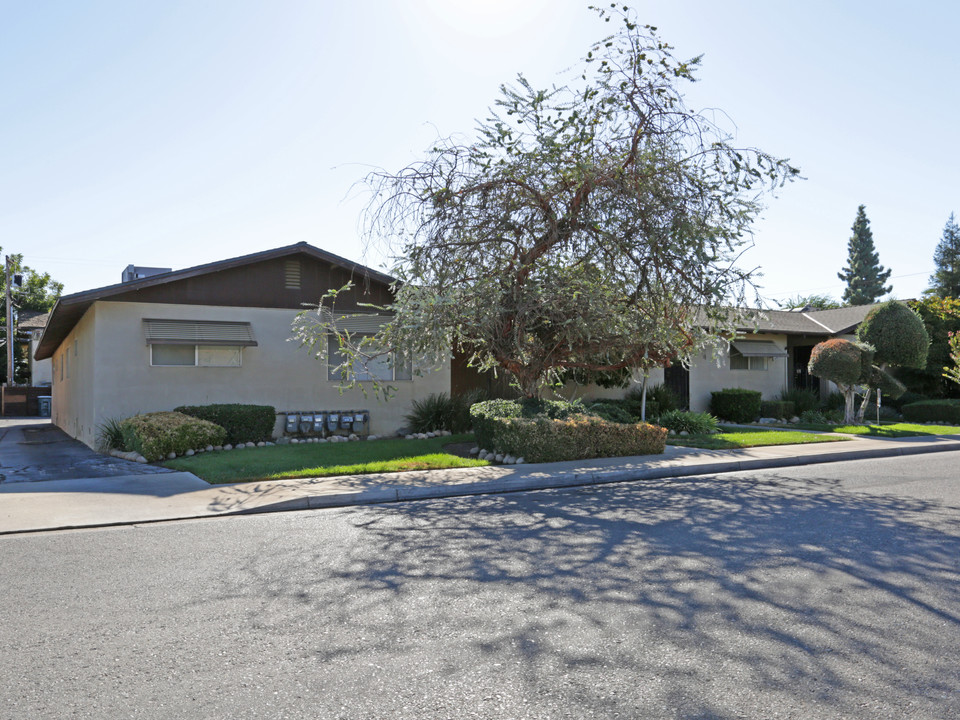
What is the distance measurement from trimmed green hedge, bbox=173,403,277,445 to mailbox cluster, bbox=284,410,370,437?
3.27 ft

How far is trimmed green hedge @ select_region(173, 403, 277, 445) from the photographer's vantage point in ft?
48.2

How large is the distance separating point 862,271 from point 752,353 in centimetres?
5089

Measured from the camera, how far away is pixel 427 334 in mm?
12383

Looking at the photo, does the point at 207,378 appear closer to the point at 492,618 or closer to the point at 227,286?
the point at 227,286

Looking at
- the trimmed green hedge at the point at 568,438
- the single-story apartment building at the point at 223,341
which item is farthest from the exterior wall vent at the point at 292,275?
the trimmed green hedge at the point at 568,438

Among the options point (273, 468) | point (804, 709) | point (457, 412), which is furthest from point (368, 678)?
point (457, 412)

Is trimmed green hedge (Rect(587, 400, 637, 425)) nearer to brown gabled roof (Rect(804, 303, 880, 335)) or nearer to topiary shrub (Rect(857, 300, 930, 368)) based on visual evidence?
topiary shrub (Rect(857, 300, 930, 368))

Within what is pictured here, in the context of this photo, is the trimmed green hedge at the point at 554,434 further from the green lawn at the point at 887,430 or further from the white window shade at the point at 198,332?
the green lawn at the point at 887,430

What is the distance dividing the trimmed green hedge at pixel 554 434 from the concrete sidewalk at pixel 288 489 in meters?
0.39

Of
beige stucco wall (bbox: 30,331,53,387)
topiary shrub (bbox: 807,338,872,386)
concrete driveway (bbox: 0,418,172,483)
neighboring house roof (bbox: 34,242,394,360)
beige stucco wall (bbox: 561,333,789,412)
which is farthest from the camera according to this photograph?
beige stucco wall (bbox: 30,331,53,387)

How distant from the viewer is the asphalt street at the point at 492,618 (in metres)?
3.43

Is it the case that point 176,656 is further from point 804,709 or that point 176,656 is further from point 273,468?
point 273,468

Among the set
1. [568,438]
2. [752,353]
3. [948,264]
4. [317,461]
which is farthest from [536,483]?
[948,264]

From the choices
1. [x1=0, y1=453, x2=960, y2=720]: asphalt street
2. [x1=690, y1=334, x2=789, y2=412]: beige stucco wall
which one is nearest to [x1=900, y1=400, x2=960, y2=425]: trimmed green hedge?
[x1=690, y1=334, x2=789, y2=412]: beige stucco wall
